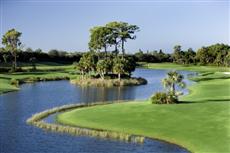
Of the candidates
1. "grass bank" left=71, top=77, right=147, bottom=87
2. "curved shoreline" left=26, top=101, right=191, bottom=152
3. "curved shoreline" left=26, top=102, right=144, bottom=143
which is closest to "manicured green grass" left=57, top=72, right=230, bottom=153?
"curved shoreline" left=26, top=101, right=191, bottom=152

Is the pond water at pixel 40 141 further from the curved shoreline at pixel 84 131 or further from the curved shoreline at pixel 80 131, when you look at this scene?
the curved shoreline at pixel 80 131

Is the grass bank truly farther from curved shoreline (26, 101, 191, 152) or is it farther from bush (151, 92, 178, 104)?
curved shoreline (26, 101, 191, 152)

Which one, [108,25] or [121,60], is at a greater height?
[108,25]

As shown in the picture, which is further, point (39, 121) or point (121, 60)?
point (121, 60)

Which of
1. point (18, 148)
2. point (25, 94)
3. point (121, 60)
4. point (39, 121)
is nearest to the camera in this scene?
point (18, 148)

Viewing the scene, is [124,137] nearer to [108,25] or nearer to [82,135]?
[82,135]

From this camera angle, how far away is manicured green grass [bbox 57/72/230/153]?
47469 millimetres

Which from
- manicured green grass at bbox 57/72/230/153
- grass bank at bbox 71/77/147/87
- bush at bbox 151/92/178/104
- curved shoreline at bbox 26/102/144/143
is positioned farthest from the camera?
grass bank at bbox 71/77/147/87

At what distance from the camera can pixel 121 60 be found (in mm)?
131000

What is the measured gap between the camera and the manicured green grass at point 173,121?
4747 centimetres

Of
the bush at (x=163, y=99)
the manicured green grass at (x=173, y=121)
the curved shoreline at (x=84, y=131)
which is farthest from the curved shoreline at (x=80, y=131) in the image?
the bush at (x=163, y=99)

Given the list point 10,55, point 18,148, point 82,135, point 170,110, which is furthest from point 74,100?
point 10,55

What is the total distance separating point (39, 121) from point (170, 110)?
1799 cm

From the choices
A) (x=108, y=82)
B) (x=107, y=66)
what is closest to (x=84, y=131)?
(x=108, y=82)
